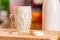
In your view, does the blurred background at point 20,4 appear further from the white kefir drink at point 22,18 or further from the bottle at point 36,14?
the white kefir drink at point 22,18

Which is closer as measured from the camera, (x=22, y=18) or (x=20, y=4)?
(x=22, y=18)

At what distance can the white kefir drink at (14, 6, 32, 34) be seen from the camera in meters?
0.65

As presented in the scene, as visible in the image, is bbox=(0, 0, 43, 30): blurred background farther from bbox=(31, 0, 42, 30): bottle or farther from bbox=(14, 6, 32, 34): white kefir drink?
bbox=(14, 6, 32, 34): white kefir drink

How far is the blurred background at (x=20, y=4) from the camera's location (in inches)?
45.3

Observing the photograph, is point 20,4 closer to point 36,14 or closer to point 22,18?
point 36,14

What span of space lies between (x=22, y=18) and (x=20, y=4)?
57 cm

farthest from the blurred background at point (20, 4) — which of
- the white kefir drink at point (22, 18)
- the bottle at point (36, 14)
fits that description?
the white kefir drink at point (22, 18)

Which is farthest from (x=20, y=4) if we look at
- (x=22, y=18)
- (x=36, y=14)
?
(x=22, y=18)

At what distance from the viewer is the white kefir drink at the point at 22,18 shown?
25.7 inches

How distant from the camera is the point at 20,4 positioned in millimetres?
1215

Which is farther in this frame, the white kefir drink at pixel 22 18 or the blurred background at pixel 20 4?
the blurred background at pixel 20 4

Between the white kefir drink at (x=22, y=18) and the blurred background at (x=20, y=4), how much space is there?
0.46 m

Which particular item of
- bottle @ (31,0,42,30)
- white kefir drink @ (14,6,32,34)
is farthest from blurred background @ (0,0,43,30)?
white kefir drink @ (14,6,32,34)

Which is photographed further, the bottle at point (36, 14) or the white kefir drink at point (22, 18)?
the bottle at point (36, 14)
